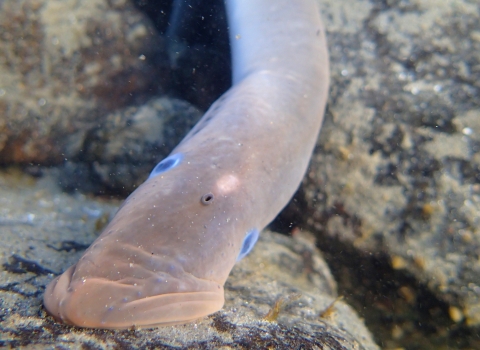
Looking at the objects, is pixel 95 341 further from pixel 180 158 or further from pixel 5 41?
pixel 5 41

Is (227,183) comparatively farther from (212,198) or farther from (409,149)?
(409,149)

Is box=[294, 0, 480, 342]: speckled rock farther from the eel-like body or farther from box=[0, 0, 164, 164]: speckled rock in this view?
box=[0, 0, 164, 164]: speckled rock

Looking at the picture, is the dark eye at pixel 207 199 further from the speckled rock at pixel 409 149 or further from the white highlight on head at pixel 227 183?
the speckled rock at pixel 409 149

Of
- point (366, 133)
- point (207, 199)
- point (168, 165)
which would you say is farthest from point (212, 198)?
point (366, 133)

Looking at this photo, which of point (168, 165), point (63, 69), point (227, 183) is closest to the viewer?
point (227, 183)

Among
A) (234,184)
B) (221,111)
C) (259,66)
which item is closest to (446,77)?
(259,66)

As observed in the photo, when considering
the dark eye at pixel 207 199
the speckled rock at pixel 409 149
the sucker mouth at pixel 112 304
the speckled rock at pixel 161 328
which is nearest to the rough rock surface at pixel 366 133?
the speckled rock at pixel 409 149
